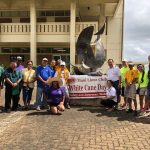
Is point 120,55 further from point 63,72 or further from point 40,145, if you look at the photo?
point 40,145

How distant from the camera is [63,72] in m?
11.3

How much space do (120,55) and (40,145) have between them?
19.0m

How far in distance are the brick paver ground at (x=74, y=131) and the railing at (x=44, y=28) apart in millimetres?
12878

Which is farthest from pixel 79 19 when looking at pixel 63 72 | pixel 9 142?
pixel 9 142

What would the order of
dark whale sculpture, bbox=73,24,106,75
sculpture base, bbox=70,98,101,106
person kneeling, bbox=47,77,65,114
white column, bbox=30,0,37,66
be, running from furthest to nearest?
white column, bbox=30,0,37,66
dark whale sculpture, bbox=73,24,106,75
sculpture base, bbox=70,98,101,106
person kneeling, bbox=47,77,65,114

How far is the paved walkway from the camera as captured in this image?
6.74 meters

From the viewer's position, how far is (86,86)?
11.8 metres

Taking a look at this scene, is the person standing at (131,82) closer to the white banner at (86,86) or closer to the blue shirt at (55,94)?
the white banner at (86,86)

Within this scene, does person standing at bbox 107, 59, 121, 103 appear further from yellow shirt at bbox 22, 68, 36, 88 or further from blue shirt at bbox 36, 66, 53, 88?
yellow shirt at bbox 22, 68, 36, 88

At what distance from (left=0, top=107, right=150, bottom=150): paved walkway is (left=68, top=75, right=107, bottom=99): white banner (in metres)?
1.34

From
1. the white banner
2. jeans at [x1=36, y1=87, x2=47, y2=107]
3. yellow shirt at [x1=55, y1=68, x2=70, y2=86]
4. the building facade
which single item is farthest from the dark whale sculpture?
the building facade

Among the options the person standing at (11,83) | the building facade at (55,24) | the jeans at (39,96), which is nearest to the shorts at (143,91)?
the jeans at (39,96)

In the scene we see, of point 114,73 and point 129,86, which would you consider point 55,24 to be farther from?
point 129,86

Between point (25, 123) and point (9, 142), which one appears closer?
point (9, 142)
